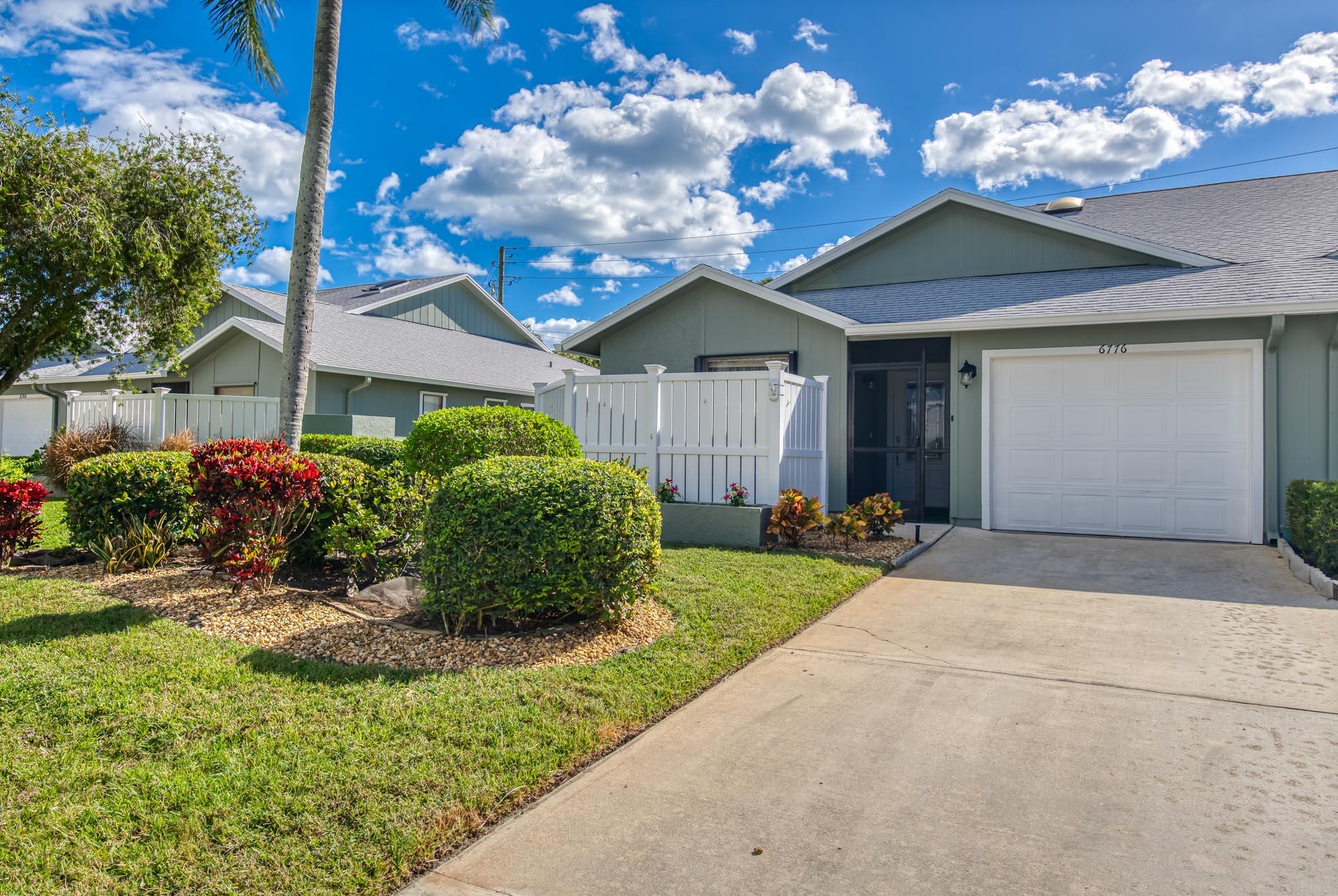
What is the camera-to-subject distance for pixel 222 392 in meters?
17.9

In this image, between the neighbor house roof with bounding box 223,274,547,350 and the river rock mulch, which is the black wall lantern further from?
the neighbor house roof with bounding box 223,274,547,350

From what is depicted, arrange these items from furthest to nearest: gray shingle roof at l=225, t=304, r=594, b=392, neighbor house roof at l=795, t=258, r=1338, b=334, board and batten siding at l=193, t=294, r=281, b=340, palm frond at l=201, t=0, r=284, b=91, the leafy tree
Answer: board and batten siding at l=193, t=294, r=281, b=340 < gray shingle roof at l=225, t=304, r=594, b=392 < the leafy tree < palm frond at l=201, t=0, r=284, b=91 < neighbor house roof at l=795, t=258, r=1338, b=334

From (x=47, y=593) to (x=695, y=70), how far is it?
43.9 feet

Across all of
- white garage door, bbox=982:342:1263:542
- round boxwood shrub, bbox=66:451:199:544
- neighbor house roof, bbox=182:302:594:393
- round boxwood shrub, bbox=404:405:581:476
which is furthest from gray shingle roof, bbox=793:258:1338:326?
neighbor house roof, bbox=182:302:594:393

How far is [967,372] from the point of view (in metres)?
10.7

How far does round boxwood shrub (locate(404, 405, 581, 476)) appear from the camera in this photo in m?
7.10

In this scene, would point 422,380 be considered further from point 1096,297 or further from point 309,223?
point 1096,297

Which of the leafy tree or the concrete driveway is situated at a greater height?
the leafy tree

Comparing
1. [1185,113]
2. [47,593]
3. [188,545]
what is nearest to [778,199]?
[1185,113]

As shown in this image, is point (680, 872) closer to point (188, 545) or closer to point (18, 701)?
point (18, 701)

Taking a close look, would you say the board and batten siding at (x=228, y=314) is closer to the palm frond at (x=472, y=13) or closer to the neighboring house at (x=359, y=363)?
the neighboring house at (x=359, y=363)

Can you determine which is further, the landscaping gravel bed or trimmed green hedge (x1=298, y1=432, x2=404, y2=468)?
trimmed green hedge (x1=298, y1=432, x2=404, y2=468)

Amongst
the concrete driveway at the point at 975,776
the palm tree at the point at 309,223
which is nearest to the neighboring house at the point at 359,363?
the palm tree at the point at 309,223

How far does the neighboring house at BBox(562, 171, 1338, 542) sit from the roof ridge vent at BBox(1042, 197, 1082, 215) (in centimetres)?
3
